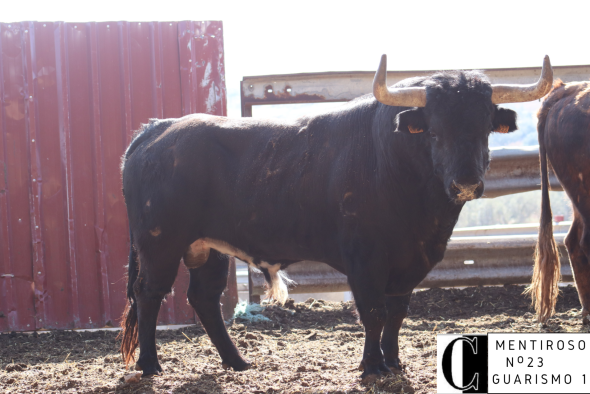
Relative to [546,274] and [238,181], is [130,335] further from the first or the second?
[546,274]

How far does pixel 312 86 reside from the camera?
657 cm

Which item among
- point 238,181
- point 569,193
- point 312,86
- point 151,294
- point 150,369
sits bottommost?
point 150,369

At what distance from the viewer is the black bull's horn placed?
3.29 m

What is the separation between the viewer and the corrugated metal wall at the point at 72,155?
603 cm

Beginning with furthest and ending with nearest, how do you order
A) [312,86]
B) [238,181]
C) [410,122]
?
[312,86] < [238,181] < [410,122]

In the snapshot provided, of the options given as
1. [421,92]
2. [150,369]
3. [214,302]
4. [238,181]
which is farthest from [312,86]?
[150,369]

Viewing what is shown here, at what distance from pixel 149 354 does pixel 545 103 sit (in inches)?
174

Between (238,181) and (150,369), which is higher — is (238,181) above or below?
above

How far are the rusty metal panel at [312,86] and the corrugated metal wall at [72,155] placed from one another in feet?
2.08

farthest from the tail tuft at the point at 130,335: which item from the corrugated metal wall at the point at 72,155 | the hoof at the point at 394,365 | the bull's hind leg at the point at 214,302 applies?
the hoof at the point at 394,365

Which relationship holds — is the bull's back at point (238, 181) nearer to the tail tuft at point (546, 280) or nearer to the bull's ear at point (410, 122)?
the bull's ear at point (410, 122)

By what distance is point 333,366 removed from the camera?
4.18m

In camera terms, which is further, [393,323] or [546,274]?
[546,274]

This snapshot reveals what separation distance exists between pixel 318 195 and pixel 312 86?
3.05 meters
